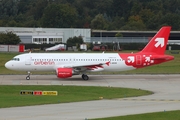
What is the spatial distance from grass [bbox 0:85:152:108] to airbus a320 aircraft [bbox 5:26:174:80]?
291 inches

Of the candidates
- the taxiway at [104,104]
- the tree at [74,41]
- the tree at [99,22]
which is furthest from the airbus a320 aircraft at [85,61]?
the tree at [99,22]

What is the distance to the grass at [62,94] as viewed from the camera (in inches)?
1471

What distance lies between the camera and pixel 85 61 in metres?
55.7

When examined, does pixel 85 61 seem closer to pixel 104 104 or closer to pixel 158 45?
pixel 158 45

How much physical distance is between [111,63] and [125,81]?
3.08 meters

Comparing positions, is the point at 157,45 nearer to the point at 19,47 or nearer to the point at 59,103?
the point at 59,103

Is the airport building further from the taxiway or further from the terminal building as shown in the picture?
the taxiway

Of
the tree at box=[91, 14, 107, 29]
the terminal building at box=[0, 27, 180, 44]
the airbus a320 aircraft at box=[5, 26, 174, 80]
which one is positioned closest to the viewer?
the airbus a320 aircraft at box=[5, 26, 174, 80]

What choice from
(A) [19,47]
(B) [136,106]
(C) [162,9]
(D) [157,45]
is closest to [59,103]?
(B) [136,106]

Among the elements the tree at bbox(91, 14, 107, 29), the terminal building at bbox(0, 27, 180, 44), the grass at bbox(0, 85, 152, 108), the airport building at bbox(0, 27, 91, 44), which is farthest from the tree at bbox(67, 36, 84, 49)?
the grass at bbox(0, 85, 152, 108)

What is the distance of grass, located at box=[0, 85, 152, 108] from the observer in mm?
37375

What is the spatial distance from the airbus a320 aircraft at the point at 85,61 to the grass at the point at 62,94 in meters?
7.39

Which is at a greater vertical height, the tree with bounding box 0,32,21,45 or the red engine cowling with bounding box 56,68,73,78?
the tree with bounding box 0,32,21,45

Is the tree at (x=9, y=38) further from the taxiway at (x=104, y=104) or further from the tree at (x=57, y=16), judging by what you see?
A: the taxiway at (x=104, y=104)
